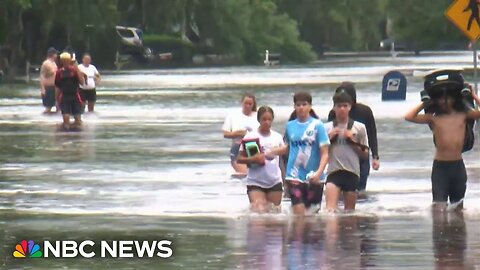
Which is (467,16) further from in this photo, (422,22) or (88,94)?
(422,22)

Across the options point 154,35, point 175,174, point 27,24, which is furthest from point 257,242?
point 154,35

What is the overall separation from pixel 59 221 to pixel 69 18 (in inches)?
2126

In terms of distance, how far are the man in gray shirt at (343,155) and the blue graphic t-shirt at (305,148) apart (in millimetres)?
457

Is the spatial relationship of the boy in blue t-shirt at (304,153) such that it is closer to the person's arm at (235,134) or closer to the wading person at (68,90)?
the person's arm at (235,134)

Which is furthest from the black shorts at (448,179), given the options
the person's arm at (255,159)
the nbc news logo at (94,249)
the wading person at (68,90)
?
the wading person at (68,90)

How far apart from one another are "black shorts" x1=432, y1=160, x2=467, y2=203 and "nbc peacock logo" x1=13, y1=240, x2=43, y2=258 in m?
4.65

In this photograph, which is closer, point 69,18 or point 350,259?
point 350,259

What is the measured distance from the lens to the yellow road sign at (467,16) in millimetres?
23844

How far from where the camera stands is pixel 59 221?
57.3ft

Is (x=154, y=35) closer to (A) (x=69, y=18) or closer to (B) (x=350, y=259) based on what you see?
(A) (x=69, y=18)

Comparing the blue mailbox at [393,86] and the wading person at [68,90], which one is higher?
the wading person at [68,90]

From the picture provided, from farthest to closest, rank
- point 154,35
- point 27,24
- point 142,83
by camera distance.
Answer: point 154,35, point 27,24, point 142,83

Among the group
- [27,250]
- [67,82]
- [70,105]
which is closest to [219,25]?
[67,82]

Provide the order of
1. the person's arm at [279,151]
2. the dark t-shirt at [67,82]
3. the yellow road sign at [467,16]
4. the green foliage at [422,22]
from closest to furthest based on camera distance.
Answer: the person's arm at [279,151] < the yellow road sign at [467,16] < the dark t-shirt at [67,82] < the green foliage at [422,22]
